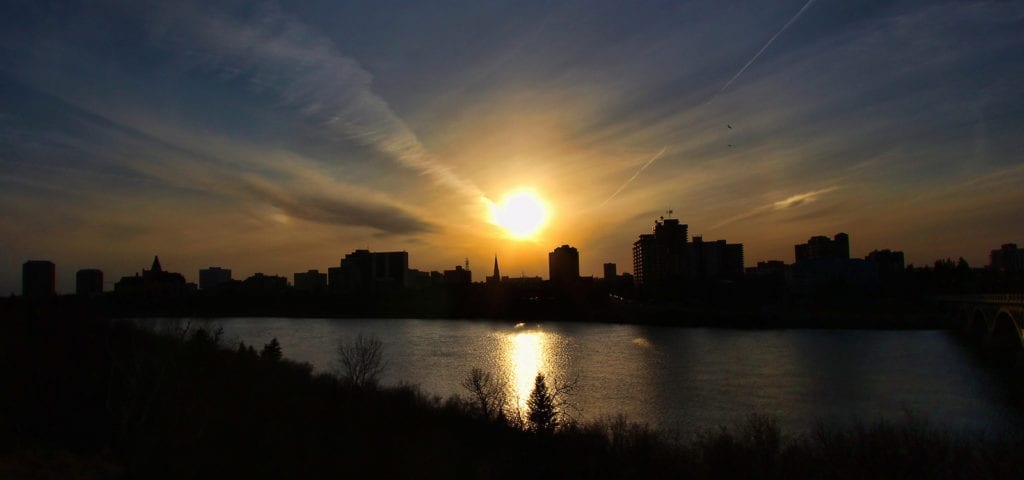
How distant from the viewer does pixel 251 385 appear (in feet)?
109

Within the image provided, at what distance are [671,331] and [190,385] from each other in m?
73.5

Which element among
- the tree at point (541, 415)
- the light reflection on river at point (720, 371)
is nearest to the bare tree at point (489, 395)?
the light reflection on river at point (720, 371)

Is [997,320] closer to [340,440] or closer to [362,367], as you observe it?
[362,367]

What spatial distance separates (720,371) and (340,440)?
34254 mm

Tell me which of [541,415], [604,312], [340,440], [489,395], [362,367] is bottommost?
[489,395]

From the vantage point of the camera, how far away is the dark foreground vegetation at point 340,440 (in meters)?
19.2

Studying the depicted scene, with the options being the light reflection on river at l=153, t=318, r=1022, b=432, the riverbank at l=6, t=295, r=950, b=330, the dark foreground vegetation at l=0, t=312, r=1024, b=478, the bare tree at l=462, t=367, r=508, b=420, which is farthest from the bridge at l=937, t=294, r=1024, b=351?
the bare tree at l=462, t=367, r=508, b=420

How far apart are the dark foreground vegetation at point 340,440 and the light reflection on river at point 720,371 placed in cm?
539

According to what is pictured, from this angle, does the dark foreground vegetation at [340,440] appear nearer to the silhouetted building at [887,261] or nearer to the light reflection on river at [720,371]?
the light reflection on river at [720,371]

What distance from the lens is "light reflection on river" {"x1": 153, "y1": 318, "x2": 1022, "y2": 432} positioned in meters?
33.9

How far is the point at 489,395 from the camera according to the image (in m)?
35.2

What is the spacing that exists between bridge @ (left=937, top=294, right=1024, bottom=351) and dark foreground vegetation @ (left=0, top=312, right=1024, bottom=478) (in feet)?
111

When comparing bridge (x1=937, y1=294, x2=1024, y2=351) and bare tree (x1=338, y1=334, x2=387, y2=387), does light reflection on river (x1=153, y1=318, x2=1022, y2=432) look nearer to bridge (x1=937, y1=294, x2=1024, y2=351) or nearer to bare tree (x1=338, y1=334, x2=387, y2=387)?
bare tree (x1=338, y1=334, x2=387, y2=387)

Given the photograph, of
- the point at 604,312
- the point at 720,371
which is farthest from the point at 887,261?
the point at 720,371
